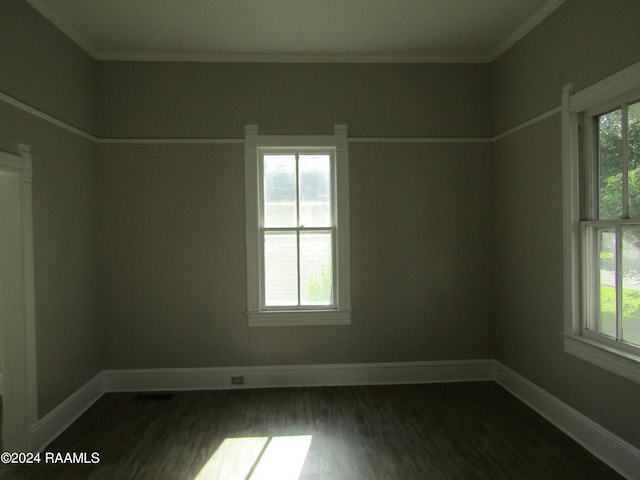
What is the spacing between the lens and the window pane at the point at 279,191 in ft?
13.5

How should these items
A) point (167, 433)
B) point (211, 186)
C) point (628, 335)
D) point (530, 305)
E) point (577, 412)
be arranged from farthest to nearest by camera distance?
point (211, 186) < point (530, 305) < point (167, 433) < point (577, 412) < point (628, 335)

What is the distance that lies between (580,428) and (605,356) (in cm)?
63

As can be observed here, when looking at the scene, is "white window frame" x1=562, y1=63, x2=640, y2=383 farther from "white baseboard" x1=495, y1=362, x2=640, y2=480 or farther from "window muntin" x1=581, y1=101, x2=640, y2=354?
"white baseboard" x1=495, y1=362, x2=640, y2=480

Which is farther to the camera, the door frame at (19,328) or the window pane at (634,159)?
the door frame at (19,328)

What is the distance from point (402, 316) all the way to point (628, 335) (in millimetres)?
1908

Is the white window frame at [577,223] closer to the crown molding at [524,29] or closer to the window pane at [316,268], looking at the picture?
the crown molding at [524,29]

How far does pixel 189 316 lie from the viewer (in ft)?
13.2

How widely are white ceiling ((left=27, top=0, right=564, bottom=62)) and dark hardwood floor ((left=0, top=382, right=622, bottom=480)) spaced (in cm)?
323

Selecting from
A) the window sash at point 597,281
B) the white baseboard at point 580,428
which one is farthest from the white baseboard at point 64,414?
the window sash at point 597,281

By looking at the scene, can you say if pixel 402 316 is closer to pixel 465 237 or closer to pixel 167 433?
pixel 465 237

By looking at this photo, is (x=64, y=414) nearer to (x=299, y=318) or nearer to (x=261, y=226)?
(x=299, y=318)

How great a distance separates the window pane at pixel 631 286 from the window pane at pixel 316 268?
2.38 meters

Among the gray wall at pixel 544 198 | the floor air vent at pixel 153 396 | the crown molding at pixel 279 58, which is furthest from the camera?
the crown molding at pixel 279 58

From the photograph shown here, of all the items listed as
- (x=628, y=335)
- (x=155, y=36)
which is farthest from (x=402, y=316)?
(x=155, y=36)
